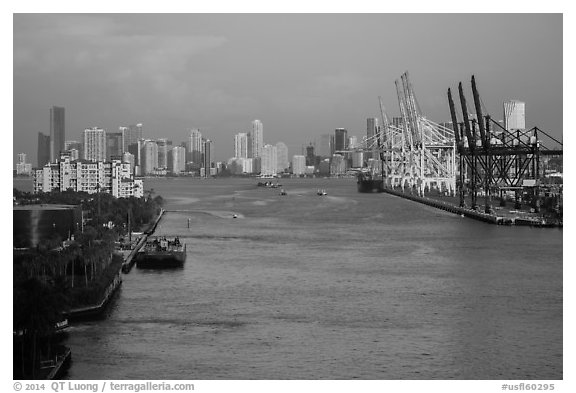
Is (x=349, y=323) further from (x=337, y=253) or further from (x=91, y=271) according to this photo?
(x=337, y=253)

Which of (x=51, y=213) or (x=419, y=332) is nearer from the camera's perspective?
(x=419, y=332)

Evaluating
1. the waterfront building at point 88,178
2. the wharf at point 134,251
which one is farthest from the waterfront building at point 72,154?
the wharf at point 134,251

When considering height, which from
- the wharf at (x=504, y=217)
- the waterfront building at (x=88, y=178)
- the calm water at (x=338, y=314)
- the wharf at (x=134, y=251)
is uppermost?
the waterfront building at (x=88, y=178)

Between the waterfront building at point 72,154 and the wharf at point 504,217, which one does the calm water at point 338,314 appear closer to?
the wharf at point 504,217

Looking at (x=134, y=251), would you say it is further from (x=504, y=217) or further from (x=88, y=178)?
(x=88, y=178)

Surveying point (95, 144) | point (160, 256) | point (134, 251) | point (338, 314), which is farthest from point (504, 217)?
point (95, 144)

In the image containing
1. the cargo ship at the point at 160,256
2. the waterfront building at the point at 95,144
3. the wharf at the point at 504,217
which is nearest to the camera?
the cargo ship at the point at 160,256
